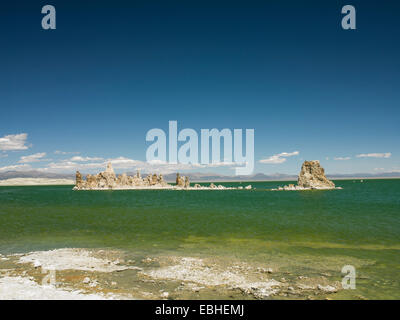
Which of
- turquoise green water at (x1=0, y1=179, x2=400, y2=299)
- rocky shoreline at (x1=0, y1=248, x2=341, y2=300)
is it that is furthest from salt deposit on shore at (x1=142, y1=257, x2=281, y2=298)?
turquoise green water at (x1=0, y1=179, x2=400, y2=299)

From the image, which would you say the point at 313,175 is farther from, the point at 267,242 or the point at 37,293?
the point at 37,293

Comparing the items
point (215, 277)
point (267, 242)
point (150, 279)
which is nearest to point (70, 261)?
point (150, 279)

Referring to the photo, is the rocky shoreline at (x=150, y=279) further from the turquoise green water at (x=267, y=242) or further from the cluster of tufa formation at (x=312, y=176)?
the cluster of tufa formation at (x=312, y=176)

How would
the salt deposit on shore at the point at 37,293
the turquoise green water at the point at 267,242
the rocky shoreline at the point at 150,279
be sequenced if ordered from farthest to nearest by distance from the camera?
the turquoise green water at the point at 267,242 < the rocky shoreline at the point at 150,279 < the salt deposit on shore at the point at 37,293

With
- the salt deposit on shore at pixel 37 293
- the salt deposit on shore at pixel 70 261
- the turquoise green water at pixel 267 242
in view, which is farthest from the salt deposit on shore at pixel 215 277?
the salt deposit on shore at pixel 37 293

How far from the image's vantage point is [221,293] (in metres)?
12.1

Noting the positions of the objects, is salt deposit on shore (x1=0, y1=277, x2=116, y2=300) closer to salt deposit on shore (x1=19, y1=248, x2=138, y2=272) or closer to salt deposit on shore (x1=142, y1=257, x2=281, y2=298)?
salt deposit on shore (x1=19, y1=248, x2=138, y2=272)

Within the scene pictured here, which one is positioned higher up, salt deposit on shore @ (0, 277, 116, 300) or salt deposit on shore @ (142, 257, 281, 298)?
salt deposit on shore @ (0, 277, 116, 300)

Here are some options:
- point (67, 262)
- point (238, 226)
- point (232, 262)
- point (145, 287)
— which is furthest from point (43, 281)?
point (238, 226)

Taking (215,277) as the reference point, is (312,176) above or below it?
above

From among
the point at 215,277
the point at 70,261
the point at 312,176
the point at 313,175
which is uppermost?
the point at 313,175
